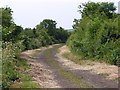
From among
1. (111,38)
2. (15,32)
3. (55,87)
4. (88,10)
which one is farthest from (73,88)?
(88,10)

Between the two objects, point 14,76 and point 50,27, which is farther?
point 50,27

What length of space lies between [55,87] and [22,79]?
7.61 feet

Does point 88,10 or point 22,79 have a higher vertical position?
point 88,10

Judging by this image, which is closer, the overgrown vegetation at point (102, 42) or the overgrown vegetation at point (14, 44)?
the overgrown vegetation at point (14, 44)

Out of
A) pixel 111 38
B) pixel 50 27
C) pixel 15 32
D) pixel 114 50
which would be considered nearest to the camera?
pixel 114 50

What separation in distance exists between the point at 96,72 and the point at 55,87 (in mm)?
6374

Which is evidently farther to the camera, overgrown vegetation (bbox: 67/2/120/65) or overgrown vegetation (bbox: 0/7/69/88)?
overgrown vegetation (bbox: 67/2/120/65)

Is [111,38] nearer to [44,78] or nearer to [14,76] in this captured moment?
[44,78]

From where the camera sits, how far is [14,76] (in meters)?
18.5

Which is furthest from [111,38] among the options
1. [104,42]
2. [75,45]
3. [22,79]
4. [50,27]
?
[50,27]

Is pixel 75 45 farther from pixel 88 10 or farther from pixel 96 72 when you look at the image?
pixel 96 72

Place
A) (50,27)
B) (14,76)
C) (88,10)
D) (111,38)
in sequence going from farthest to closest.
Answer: (50,27)
(88,10)
(111,38)
(14,76)

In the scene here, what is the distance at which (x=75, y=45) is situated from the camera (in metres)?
40.3

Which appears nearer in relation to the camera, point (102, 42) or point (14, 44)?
point (14, 44)
